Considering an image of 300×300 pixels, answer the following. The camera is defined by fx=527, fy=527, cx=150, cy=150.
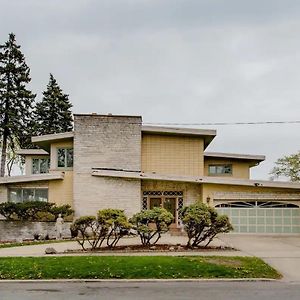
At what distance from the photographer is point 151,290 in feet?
37.6

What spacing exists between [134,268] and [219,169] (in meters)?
22.3

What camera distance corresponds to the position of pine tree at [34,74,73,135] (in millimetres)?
56062

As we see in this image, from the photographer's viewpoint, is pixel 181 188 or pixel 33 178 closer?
pixel 181 188

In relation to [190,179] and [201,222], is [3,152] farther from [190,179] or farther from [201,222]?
[201,222]

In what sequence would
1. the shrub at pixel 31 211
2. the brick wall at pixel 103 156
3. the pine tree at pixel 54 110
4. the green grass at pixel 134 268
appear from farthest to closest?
1. the pine tree at pixel 54 110
2. the brick wall at pixel 103 156
3. the shrub at pixel 31 211
4. the green grass at pixel 134 268

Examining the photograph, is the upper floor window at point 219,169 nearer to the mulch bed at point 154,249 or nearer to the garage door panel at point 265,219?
the garage door panel at point 265,219

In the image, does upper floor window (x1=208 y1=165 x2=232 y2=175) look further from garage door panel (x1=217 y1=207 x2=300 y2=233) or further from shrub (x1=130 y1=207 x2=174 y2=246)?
shrub (x1=130 y1=207 x2=174 y2=246)

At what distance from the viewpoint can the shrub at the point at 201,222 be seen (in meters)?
19.4

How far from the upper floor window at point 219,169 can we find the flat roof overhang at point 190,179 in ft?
17.6

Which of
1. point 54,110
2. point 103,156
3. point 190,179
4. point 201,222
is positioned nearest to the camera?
point 201,222

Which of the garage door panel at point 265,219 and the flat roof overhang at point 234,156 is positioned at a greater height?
the flat roof overhang at point 234,156

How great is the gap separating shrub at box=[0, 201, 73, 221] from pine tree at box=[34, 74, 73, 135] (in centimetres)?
2655

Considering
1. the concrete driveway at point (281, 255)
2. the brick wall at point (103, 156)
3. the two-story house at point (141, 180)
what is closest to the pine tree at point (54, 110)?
the two-story house at point (141, 180)

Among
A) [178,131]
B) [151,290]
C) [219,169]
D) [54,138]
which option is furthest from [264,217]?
[151,290]
